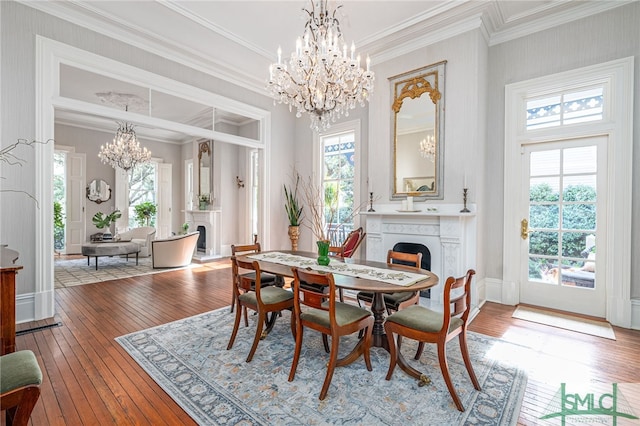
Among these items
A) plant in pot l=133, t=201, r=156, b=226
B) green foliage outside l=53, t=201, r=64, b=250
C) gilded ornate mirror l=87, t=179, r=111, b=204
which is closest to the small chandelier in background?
plant in pot l=133, t=201, r=156, b=226

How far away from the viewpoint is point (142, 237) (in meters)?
7.10

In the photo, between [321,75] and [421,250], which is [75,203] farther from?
[421,250]

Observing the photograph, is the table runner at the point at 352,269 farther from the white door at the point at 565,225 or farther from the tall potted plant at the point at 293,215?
the tall potted plant at the point at 293,215

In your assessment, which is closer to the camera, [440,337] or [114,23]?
[440,337]

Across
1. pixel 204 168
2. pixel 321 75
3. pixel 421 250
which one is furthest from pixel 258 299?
pixel 204 168

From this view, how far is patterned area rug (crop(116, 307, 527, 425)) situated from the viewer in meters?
1.77

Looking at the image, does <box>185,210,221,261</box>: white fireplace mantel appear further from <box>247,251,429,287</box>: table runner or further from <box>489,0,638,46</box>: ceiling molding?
<box>489,0,638,46</box>: ceiling molding

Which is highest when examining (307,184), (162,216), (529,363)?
(307,184)

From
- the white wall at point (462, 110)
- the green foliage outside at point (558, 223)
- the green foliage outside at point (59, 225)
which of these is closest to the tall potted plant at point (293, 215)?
the white wall at point (462, 110)

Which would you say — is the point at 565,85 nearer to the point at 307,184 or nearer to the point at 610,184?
the point at 610,184

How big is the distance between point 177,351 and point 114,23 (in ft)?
12.4

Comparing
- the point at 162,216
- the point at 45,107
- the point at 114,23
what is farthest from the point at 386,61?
the point at 162,216

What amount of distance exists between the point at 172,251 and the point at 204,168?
2.77 metres

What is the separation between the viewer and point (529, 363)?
2395mm
